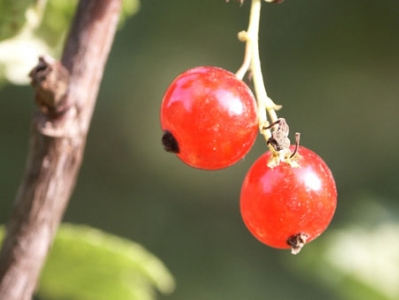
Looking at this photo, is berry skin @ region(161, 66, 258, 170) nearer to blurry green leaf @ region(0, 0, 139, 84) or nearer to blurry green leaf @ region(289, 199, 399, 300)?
blurry green leaf @ region(0, 0, 139, 84)

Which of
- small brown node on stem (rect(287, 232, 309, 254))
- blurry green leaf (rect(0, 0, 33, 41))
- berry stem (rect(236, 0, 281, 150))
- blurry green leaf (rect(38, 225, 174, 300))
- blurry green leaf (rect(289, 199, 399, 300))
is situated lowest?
blurry green leaf (rect(38, 225, 174, 300))

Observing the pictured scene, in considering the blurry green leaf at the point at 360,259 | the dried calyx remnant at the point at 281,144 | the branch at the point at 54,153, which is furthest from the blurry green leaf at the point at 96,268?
the blurry green leaf at the point at 360,259

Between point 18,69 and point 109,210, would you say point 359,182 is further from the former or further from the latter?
point 18,69

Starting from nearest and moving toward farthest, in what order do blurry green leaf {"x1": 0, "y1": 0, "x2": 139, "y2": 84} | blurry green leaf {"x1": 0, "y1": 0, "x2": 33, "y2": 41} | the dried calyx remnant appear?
the dried calyx remnant < blurry green leaf {"x1": 0, "y1": 0, "x2": 33, "y2": 41} < blurry green leaf {"x1": 0, "y1": 0, "x2": 139, "y2": 84}

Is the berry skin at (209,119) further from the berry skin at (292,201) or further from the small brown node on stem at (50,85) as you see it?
the small brown node on stem at (50,85)

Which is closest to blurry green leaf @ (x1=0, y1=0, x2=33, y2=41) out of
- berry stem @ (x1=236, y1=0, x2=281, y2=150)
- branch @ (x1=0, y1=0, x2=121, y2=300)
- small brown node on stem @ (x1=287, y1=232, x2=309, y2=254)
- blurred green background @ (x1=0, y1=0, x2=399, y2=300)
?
branch @ (x1=0, y1=0, x2=121, y2=300)

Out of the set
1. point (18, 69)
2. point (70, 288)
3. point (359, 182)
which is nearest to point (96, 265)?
point (70, 288)
